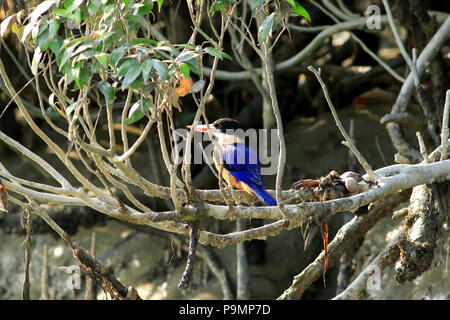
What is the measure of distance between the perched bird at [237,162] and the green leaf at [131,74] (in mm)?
1355

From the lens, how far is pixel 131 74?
9.50ft

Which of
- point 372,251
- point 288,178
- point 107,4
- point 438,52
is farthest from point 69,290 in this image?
point 107,4

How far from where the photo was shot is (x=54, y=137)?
857 centimetres

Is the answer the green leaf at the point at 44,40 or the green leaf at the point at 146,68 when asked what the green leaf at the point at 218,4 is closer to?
the green leaf at the point at 146,68

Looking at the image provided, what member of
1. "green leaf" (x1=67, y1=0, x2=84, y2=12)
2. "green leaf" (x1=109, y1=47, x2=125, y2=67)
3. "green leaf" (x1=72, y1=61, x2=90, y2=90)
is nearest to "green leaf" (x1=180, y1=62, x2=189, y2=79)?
"green leaf" (x1=109, y1=47, x2=125, y2=67)

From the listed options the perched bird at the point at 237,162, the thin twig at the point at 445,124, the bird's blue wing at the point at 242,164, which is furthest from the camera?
the bird's blue wing at the point at 242,164

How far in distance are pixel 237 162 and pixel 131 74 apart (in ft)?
6.87

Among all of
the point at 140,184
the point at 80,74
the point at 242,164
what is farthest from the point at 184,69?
the point at 242,164

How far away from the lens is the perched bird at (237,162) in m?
4.50

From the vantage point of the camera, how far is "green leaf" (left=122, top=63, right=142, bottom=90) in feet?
9.45
